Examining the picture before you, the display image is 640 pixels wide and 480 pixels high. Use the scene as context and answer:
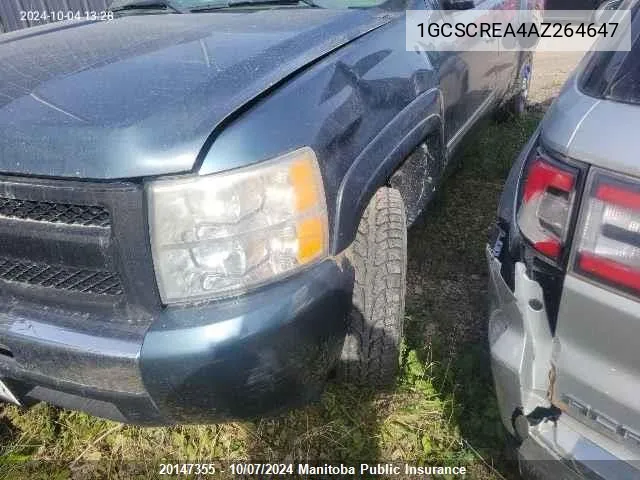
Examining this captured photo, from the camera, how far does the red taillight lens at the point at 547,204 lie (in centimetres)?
112

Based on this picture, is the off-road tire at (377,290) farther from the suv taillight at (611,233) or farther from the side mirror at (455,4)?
the side mirror at (455,4)

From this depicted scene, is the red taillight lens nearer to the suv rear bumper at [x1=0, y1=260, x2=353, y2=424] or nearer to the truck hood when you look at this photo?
the suv rear bumper at [x1=0, y1=260, x2=353, y2=424]

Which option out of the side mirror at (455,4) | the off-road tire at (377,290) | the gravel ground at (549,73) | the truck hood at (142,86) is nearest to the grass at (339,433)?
the off-road tire at (377,290)

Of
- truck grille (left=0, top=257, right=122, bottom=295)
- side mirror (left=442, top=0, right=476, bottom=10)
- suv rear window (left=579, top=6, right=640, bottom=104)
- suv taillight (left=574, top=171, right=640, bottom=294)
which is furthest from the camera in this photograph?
side mirror (left=442, top=0, right=476, bottom=10)

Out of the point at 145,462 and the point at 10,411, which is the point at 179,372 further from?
the point at 10,411

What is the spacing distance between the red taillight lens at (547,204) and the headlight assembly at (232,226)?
1.81 feet

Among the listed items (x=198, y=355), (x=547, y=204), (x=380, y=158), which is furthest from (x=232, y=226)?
(x=547, y=204)

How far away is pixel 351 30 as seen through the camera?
1.86 meters

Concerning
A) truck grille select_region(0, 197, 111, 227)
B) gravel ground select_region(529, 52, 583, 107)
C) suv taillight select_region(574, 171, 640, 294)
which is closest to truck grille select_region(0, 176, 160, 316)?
truck grille select_region(0, 197, 111, 227)

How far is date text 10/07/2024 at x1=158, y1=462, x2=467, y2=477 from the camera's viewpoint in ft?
5.93

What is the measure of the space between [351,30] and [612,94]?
3.32 feet

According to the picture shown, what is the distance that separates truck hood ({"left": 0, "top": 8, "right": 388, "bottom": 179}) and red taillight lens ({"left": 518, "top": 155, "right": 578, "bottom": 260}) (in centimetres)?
76

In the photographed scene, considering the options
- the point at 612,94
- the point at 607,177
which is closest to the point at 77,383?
the point at 607,177

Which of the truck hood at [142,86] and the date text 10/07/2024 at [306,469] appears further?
the date text 10/07/2024 at [306,469]
